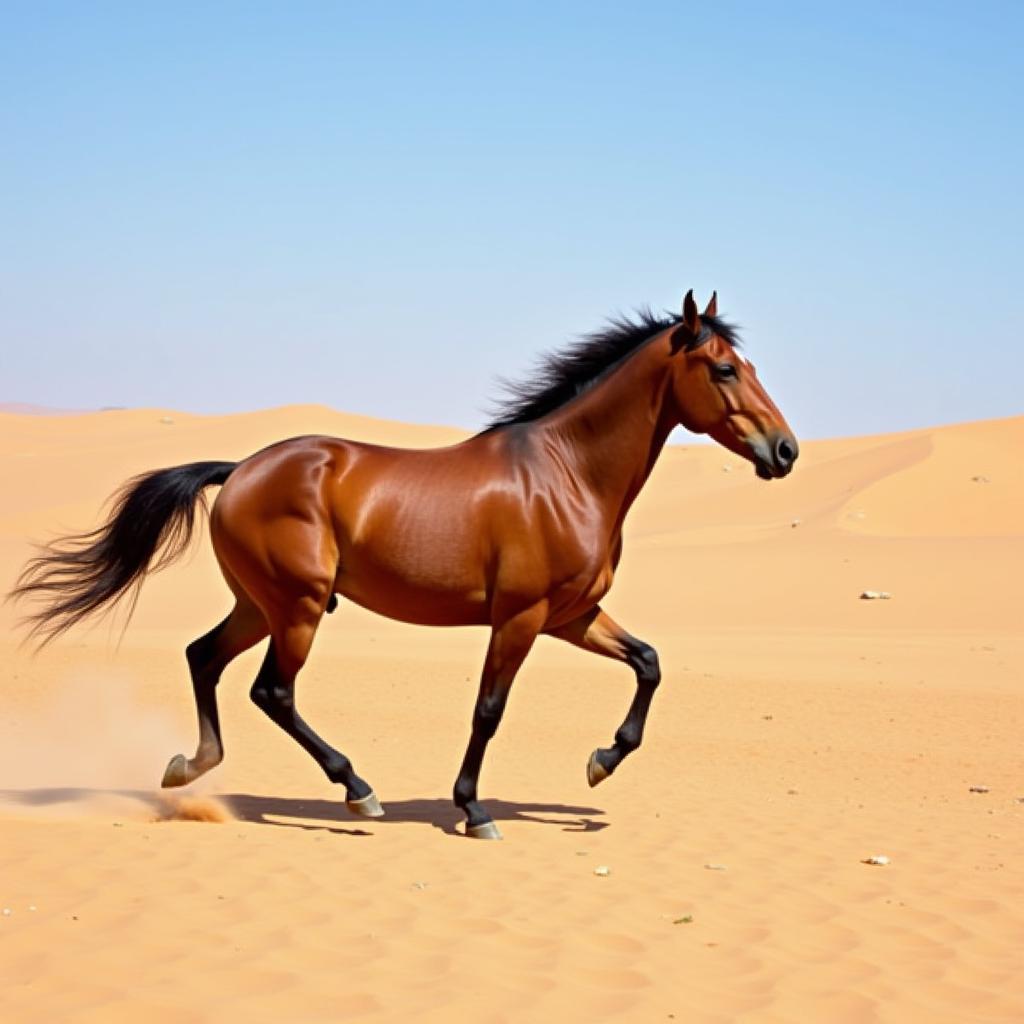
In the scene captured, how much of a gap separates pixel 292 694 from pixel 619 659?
1838mm

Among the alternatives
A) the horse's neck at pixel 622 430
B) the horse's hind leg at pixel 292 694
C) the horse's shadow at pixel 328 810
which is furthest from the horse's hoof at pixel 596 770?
the horse's neck at pixel 622 430

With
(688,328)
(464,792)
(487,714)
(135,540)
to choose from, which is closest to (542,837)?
(464,792)

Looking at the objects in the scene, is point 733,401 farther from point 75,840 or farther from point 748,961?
point 75,840

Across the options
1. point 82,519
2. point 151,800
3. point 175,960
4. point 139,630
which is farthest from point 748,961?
point 82,519

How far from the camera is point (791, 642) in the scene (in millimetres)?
19609

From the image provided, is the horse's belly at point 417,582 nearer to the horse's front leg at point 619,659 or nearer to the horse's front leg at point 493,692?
the horse's front leg at point 493,692

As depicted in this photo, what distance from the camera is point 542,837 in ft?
25.1

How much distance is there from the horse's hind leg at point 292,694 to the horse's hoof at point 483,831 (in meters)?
0.72

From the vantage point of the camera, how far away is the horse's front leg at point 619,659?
800 cm

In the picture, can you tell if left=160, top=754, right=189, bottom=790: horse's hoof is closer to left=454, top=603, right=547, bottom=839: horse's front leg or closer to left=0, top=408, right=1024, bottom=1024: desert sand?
left=0, top=408, right=1024, bottom=1024: desert sand

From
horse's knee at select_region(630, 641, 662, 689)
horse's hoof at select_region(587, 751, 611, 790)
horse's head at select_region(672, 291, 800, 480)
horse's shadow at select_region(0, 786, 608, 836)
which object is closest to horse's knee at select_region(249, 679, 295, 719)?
horse's shadow at select_region(0, 786, 608, 836)

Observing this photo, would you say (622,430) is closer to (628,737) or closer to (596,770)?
(628,737)

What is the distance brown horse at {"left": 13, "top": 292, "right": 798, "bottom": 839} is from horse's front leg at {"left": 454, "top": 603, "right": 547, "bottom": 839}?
1 centimetres

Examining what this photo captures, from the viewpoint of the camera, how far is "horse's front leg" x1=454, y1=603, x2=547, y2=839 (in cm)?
753
